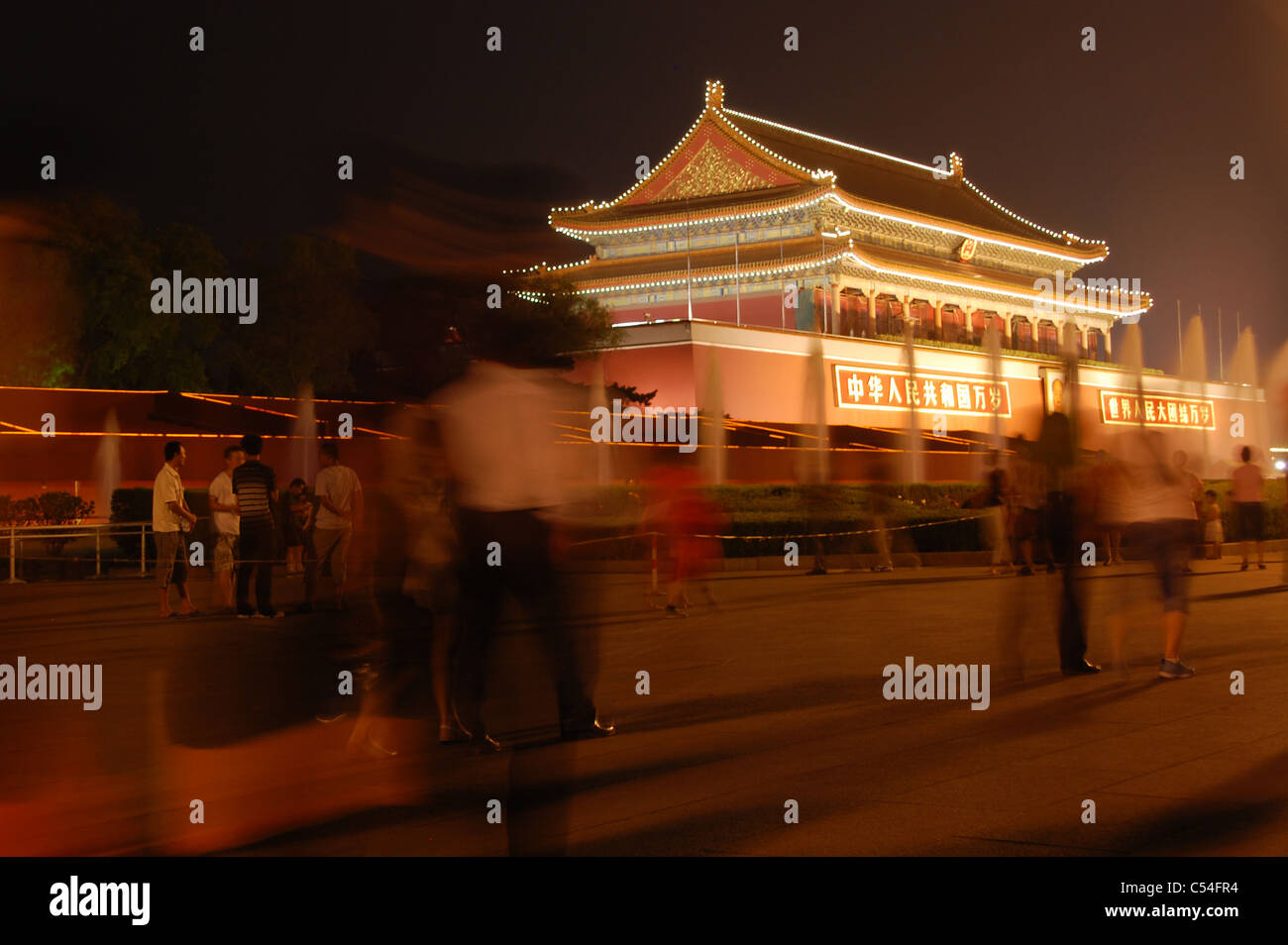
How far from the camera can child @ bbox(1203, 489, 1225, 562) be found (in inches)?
799

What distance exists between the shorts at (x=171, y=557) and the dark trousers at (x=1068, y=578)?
24.3 ft

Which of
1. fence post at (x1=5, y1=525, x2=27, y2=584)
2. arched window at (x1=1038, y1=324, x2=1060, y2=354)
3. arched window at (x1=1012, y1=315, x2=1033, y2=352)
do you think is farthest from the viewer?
arched window at (x1=1038, y1=324, x2=1060, y2=354)

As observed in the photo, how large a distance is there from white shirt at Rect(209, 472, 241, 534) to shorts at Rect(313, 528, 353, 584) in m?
1.43

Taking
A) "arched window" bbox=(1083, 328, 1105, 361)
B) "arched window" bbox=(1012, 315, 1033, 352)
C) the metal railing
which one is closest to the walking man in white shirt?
the metal railing

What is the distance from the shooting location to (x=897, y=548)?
19.3m

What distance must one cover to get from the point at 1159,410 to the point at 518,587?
51.3m

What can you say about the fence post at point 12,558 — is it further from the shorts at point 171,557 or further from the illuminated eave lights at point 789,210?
the illuminated eave lights at point 789,210

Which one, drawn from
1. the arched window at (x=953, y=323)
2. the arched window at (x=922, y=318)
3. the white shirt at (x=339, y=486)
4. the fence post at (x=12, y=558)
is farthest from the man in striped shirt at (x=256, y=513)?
the arched window at (x=953, y=323)

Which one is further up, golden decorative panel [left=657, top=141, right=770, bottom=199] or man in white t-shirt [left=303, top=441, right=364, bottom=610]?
golden decorative panel [left=657, top=141, right=770, bottom=199]

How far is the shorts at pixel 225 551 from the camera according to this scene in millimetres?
12320

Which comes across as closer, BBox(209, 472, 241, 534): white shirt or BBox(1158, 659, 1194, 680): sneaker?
BBox(1158, 659, 1194, 680): sneaker

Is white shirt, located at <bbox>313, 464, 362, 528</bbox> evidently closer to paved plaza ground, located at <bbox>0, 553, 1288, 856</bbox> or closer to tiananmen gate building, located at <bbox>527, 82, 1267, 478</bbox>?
paved plaza ground, located at <bbox>0, 553, 1288, 856</bbox>

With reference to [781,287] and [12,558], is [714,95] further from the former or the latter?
[12,558]
